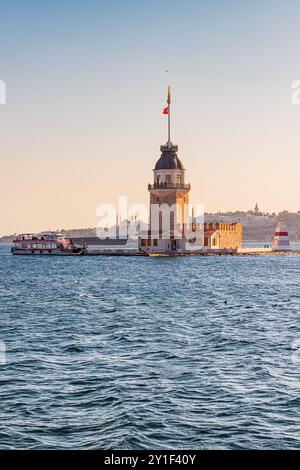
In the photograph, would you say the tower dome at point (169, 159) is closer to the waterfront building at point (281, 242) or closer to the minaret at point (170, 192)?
the minaret at point (170, 192)

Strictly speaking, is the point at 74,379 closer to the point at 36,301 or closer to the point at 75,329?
the point at 75,329

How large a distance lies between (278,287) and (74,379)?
40751 millimetres

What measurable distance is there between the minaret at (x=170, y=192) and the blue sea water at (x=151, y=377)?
7991cm

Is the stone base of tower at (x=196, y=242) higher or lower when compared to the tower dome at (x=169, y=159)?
lower

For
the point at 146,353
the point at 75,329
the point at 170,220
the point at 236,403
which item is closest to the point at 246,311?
the point at 75,329

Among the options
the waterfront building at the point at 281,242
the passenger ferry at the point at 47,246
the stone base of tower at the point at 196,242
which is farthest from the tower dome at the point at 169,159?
the waterfront building at the point at 281,242

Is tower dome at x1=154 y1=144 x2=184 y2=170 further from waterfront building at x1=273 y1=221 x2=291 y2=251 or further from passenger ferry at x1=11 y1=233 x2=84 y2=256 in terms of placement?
waterfront building at x1=273 y1=221 x2=291 y2=251

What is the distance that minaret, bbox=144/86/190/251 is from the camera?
12081cm

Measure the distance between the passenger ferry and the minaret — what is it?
21605 mm

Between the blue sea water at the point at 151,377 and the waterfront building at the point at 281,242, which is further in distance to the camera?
the waterfront building at the point at 281,242

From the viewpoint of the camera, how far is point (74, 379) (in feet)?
64.0

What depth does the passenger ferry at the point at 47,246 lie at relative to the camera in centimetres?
13612

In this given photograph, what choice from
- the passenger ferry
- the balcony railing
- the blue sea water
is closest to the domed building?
the balcony railing

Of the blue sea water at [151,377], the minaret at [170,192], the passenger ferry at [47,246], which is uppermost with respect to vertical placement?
the minaret at [170,192]
